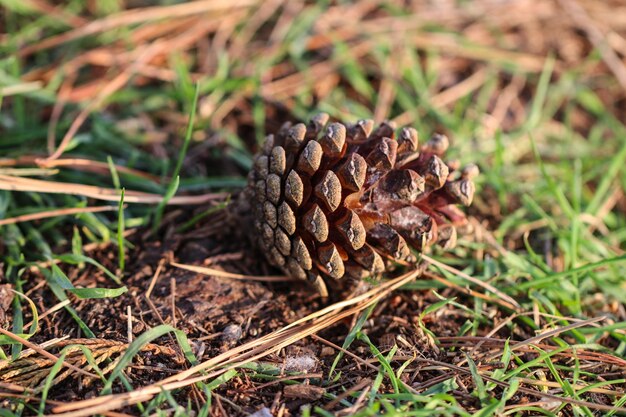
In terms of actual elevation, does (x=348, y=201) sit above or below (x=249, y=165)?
above

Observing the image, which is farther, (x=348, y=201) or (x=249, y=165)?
(x=249, y=165)

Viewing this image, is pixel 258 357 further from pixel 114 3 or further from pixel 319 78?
pixel 114 3

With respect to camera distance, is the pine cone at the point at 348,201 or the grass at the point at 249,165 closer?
the grass at the point at 249,165

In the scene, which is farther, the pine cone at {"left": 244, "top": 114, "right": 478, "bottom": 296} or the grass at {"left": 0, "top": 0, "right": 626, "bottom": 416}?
the pine cone at {"left": 244, "top": 114, "right": 478, "bottom": 296}
